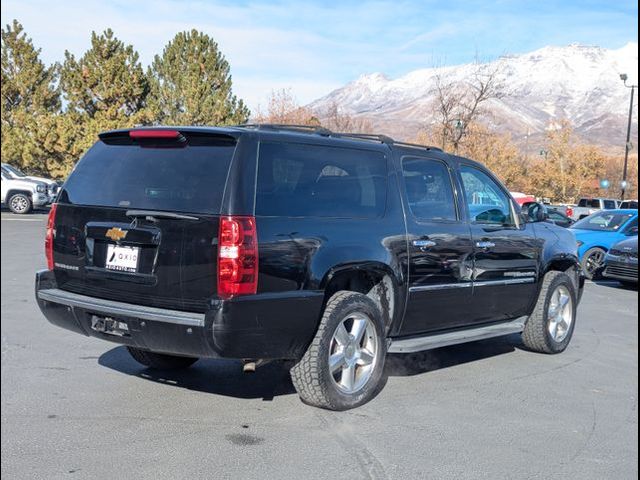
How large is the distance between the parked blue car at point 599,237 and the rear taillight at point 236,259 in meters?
12.0

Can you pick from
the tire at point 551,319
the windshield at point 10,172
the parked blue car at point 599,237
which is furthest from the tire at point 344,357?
the windshield at point 10,172

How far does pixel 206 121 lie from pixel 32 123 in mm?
7982

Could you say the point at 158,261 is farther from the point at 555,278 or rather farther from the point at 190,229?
the point at 555,278

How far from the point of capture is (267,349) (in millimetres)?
4684

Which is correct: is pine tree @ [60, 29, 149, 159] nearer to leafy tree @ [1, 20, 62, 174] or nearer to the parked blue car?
leafy tree @ [1, 20, 62, 174]

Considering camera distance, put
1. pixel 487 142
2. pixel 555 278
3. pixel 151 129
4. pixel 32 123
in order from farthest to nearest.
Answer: pixel 487 142
pixel 32 123
pixel 555 278
pixel 151 129

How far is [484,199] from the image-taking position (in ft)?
22.6

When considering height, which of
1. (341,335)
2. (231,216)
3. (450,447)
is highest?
(231,216)

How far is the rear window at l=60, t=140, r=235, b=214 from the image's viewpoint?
15.5 ft

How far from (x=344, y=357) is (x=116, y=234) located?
1.78 metres

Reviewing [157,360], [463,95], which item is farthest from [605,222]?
[463,95]

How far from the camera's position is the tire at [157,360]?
5926 millimetres

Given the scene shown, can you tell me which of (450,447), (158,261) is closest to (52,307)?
(158,261)

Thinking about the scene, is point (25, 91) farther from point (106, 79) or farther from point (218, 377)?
point (218, 377)
